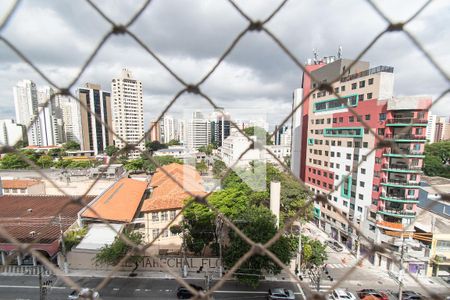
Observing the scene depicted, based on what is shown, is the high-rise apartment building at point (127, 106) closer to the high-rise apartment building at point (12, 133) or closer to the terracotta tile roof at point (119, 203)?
the high-rise apartment building at point (12, 133)

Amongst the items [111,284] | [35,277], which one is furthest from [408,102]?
[35,277]

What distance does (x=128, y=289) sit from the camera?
211 inches

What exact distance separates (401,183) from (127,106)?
2276 cm

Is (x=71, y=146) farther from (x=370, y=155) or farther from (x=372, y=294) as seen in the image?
(x=372, y=294)

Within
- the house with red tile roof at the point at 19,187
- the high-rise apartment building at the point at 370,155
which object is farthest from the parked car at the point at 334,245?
the house with red tile roof at the point at 19,187

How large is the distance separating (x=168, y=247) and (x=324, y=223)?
19.2 ft

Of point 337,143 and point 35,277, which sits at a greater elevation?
point 337,143

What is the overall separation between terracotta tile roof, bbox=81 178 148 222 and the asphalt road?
5.63ft

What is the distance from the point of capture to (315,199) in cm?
91

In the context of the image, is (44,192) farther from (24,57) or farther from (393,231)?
(393,231)

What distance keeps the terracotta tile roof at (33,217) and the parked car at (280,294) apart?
15.0ft

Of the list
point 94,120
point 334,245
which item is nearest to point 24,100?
point 94,120

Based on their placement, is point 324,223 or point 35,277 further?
point 324,223

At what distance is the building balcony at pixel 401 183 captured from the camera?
6130 mm
